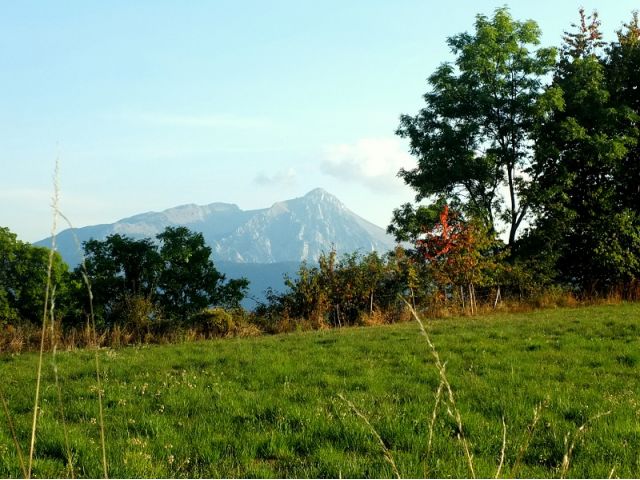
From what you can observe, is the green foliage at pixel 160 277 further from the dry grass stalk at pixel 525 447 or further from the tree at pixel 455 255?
the dry grass stalk at pixel 525 447

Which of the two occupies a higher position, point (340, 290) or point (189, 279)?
point (189, 279)

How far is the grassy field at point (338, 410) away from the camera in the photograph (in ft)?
21.2

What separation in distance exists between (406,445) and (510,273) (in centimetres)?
2628

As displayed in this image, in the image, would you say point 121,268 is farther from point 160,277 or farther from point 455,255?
point 455,255

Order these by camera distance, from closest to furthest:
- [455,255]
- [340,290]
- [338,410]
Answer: [338,410]
[340,290]
[455,255]

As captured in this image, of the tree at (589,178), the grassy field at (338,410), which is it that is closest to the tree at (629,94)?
the tree at (589,178)

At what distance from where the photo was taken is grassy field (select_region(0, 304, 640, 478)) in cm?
647

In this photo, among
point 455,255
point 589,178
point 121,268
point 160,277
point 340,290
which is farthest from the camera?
point 589,178

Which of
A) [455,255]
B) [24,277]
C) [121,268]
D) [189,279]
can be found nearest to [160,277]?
[189,279]

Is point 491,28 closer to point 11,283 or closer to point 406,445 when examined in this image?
point 11,283

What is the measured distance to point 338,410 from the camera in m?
8.45

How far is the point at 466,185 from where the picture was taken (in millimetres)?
36844

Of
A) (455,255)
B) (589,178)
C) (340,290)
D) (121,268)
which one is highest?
(589,178)

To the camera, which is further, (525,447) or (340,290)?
(340,290)
